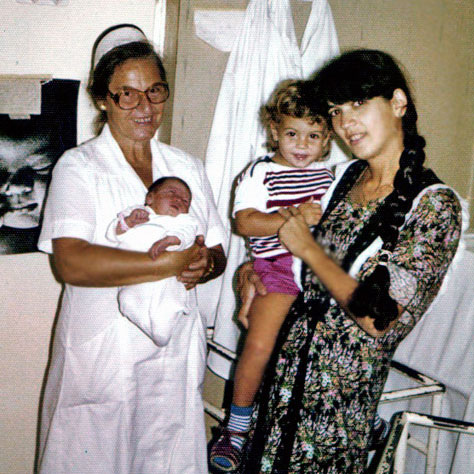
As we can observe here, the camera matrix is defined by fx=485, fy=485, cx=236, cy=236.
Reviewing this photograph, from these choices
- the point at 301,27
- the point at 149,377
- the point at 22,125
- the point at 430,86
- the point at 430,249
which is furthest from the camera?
the point at 430,86

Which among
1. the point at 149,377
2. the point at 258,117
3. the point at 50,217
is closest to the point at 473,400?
the point at 149,377

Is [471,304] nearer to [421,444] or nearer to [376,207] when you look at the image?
[421,444]

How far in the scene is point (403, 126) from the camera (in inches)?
50.6

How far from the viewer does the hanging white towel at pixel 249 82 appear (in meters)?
1.92

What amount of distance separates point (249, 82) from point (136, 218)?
922mm

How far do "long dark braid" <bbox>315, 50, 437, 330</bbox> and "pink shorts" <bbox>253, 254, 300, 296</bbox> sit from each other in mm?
386

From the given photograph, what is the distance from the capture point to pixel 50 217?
4.32ft

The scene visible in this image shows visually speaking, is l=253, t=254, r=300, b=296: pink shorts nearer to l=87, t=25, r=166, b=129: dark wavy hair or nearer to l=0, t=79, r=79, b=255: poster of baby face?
l=87, t=25, r=166, b=129: dark wavy hair

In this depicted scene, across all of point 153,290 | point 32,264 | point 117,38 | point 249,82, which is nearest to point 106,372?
point 153,290

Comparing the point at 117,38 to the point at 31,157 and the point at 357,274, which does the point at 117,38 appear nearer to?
the point at 31,157

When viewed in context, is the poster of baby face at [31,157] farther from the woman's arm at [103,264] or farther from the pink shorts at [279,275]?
the pink shorts at [279,275]

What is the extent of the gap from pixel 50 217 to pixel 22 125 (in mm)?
614

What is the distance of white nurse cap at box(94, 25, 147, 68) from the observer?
147 centimetres

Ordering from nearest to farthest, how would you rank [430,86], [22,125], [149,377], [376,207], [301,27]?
[376,207], [149,377], [22,125], [301,27], [430,86]
